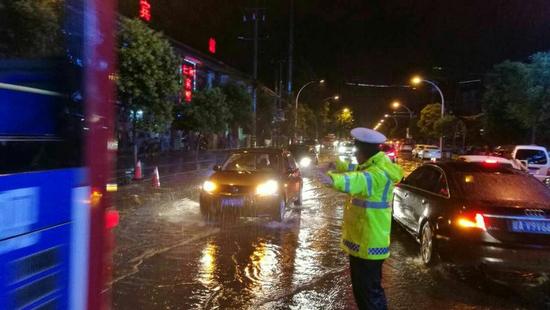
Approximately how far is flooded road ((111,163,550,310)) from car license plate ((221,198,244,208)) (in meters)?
0.39

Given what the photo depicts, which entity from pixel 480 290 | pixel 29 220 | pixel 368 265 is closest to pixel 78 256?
pixel 29 220

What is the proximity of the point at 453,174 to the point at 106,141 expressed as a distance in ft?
18.9

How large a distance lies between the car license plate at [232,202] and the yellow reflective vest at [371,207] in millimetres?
6132

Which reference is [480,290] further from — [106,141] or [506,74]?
[506,74]

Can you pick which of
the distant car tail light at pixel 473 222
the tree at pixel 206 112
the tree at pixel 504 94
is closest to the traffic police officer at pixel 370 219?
the distant car tail light at pixel 473 222

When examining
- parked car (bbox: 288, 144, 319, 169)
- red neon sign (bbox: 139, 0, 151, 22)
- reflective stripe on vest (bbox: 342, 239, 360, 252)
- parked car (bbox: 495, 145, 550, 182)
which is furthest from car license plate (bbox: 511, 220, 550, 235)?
red neon sign (bbox: 139, 0, 151, 22)

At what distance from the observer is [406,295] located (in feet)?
20.6

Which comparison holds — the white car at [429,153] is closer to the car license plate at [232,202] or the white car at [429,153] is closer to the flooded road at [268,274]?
the flooded road at [268,274]

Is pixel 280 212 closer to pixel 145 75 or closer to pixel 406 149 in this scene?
pixel 145 75

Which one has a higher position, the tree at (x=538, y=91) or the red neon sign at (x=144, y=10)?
the red neon sign at (x=144, y=10)

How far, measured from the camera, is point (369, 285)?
14.5 feet

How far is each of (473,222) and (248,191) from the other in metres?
4.87

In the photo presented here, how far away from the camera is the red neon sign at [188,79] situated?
34.2 meters

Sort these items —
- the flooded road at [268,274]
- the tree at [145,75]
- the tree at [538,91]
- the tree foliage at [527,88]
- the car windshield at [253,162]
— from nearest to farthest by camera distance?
the flooded road at [268,274], the car windshield at [253,162], the tree at [145,75], the tree at [538,91], the tree foliage at [527,88]
